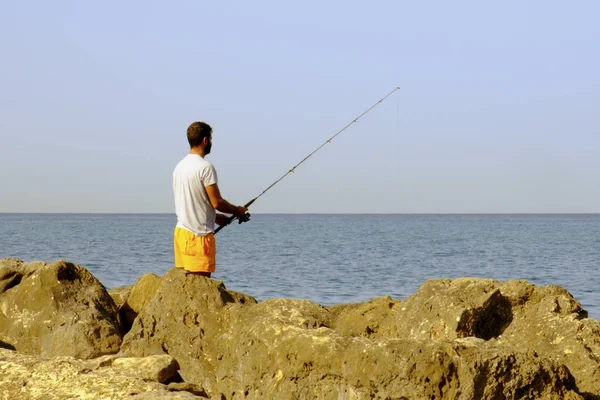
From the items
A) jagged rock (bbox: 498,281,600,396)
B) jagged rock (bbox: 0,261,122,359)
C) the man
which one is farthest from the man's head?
jagged rock (bbox: 498,281,600,396)

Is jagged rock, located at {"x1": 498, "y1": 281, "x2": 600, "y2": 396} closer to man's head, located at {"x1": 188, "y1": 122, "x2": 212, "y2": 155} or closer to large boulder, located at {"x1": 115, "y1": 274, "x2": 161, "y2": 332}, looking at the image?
man's head, located at {"x1": 188, "y1": 122, "x2": 212, "y2": 155}

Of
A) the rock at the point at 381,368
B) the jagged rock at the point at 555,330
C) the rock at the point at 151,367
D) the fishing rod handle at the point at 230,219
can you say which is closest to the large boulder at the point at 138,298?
the fishing rod handle at the point at 230,219

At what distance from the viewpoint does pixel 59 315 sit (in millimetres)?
6984

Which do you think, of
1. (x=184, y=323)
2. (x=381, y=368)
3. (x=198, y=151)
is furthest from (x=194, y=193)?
(x=381, y=368)

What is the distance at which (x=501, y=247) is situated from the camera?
143 ft

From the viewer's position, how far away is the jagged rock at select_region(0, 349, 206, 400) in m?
4.92

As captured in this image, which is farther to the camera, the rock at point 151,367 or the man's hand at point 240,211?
the man's hand at point 240,211

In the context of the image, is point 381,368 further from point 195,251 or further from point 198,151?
point 198,151

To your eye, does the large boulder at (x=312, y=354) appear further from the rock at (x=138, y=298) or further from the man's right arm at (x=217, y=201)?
the rock at (x=138, y=298)

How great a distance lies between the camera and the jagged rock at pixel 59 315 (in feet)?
22.0

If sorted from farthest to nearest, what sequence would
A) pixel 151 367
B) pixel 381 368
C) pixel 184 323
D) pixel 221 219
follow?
1. pixel 221 219
2. pixel 184 323
3. pixel 151 367
4. pixel 381 368

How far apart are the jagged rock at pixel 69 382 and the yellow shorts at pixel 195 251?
1.45 metres

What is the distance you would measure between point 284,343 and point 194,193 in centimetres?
202

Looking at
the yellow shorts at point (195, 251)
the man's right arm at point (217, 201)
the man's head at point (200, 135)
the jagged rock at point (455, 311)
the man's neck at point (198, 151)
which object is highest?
the man's head at point (200, 135)
